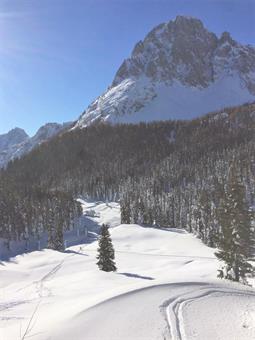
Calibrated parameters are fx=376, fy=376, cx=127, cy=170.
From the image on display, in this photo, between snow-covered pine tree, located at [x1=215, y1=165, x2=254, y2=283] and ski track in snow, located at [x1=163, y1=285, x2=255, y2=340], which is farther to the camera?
snow-covered pine tree, located at [x1=215, y1=165, x2=254, y2=283]

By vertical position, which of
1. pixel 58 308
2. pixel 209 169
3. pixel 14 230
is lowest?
pixel 14 230

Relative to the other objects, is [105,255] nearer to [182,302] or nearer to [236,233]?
[236,233]

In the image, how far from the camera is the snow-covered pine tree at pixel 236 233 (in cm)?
3127

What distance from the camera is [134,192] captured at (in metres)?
162

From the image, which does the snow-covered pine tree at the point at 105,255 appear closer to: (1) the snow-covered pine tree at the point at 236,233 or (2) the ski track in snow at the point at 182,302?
(1) the snow-covered pine tree at the point at 236,233

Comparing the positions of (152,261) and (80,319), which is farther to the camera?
(152,261)

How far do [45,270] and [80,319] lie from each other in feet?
134

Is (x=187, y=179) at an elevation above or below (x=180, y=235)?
above

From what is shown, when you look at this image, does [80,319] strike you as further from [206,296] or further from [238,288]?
[238,288]

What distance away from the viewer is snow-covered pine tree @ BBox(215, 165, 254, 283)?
31.3m

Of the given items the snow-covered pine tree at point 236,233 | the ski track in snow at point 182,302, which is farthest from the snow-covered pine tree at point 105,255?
the ski track in snow at point 182,302

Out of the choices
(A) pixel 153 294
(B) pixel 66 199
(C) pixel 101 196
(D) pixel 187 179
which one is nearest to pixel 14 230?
(B) pixel 66 199

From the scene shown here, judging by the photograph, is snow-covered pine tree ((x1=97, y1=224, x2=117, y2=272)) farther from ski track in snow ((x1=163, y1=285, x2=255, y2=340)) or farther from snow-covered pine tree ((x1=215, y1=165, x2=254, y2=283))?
ski track in snow ((x1=163, y1=285, x2=255, y2=340))

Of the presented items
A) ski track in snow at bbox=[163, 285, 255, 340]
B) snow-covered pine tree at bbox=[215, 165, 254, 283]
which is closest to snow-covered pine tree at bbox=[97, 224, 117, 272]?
snow-covered pine tree at bbox=[215, 165, 254, 283]
